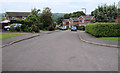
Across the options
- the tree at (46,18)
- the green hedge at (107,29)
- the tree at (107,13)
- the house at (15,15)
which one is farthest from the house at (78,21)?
the green hedge at (107,29)

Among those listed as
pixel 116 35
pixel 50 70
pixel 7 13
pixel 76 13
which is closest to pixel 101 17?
pixel 116 35

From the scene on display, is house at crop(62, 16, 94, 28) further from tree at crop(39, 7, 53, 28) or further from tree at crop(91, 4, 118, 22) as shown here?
tree at crop(91, 4, 118, 22)

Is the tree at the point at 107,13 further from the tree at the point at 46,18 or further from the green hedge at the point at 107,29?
the tree at the point at 46,18

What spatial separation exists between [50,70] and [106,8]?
23279 millimetres

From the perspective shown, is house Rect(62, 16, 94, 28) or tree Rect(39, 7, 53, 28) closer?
tree Rect(39, 7, 53, 28)

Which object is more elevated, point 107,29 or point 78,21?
point 78,21

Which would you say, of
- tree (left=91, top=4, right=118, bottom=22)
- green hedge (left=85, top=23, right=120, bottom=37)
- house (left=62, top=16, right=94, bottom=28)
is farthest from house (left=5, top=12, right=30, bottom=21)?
green hedge (left=85, top=23, right=120, bottom=37)

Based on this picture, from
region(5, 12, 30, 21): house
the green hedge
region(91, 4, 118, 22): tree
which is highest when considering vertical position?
region(5, 12, 30, 21): house

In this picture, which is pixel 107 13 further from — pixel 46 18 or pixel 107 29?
pixel 46 18

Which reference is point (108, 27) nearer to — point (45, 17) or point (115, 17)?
point (115, 17)

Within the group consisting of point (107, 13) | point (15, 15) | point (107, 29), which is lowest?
point (107, 29)

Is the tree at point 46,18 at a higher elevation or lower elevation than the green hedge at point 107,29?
higher

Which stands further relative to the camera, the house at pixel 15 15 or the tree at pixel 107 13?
the house at pixel 15 15

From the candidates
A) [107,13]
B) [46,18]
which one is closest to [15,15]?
[46,18]
